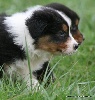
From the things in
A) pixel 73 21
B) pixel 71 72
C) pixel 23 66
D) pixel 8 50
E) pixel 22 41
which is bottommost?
pixel 71 72

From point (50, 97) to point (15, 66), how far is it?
119cm

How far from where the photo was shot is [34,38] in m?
6.12

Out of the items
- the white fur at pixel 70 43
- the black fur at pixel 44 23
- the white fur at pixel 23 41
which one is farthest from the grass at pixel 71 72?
the black fur at pixel 44 23

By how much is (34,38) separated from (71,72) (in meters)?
1.11

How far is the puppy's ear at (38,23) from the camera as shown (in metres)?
6.05

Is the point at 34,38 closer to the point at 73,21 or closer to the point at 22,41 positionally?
the point at 22,41

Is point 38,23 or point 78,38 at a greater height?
point 38,23

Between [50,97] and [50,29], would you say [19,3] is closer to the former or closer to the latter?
[50,29]

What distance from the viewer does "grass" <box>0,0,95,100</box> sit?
521 cm

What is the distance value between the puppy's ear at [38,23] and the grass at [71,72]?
49 cm

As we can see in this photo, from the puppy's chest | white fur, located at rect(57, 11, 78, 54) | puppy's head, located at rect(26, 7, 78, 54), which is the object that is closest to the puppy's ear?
puppy's head, located at rect(26, 7, 78, 54)

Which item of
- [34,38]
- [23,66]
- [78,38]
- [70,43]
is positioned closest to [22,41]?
[34,38]

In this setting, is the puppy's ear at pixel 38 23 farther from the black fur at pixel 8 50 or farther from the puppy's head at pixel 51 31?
the black fur at pixel 8 50

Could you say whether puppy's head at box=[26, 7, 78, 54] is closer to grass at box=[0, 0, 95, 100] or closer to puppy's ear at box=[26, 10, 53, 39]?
puppy's ear at box=[26, 10, 53, 39]
